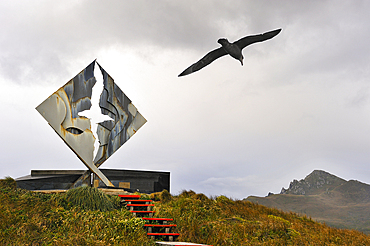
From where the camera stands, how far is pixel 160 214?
374 inches

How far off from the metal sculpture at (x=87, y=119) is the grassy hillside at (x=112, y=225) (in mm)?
2102

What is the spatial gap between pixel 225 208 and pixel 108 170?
24.2 feet

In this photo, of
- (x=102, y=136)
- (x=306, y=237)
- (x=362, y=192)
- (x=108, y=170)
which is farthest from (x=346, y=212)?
(x=102, y=136)

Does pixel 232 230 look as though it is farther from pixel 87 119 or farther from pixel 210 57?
pixel 87 119

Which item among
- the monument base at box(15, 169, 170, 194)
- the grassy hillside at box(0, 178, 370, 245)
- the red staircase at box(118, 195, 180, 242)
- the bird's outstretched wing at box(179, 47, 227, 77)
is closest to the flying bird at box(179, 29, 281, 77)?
the bird's outstretched wing at box(179, 47, 227, 77)

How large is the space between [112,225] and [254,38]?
5.83 m

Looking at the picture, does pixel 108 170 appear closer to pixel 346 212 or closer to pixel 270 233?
pixel 270 233

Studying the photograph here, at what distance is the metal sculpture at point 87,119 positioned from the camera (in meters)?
10.8

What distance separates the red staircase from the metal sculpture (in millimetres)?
1934

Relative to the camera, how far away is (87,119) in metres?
11.7

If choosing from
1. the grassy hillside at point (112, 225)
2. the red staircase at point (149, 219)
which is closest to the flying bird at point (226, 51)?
the red staircase at point (149, 219)

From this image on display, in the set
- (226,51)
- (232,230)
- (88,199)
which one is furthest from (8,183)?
(226,51)

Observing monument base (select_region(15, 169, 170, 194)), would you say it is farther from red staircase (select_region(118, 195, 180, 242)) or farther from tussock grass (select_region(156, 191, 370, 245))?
tussock grass (select_region(156, 191, 370, 245))

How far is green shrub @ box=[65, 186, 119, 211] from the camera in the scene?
9.20 metres
